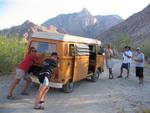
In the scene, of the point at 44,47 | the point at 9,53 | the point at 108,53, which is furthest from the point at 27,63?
the point at 9,53

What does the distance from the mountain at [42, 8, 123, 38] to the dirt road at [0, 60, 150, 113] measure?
121715mm

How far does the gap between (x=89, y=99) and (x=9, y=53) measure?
7850 millimetres

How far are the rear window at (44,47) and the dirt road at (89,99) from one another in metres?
1.60

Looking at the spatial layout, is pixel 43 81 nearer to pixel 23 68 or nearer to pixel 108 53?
pixel 23 68

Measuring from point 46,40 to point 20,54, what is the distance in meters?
7.65

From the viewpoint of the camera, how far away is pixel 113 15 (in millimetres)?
163125

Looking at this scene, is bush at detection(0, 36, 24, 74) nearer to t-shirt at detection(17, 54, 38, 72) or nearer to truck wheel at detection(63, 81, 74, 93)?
truck wheel at detection(63, 81, 74, 93)

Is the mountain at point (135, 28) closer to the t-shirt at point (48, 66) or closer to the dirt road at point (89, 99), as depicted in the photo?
the dirt road at point (89, 99)

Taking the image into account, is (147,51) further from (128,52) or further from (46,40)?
(46,40)

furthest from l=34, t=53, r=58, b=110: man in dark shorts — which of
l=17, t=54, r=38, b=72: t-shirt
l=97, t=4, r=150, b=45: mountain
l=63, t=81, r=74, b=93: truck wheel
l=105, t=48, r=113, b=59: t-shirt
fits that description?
l=97, t=4, r=150, b=45: mountain

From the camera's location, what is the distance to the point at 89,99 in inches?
584

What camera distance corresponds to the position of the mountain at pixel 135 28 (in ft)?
304

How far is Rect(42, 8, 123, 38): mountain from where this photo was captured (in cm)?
14300

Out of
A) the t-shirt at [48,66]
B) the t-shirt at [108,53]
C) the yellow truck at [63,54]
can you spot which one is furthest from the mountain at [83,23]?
the t-shirt at [48,66]
